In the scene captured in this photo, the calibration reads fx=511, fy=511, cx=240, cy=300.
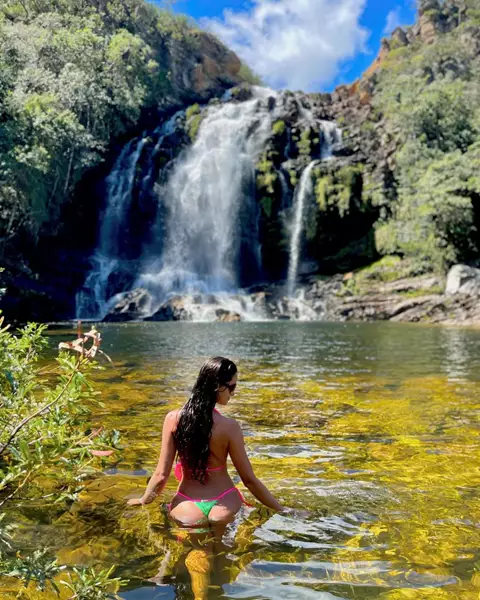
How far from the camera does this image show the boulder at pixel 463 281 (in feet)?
105

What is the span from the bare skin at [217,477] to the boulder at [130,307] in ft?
103

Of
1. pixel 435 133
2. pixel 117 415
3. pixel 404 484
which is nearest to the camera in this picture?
pixel 404 484

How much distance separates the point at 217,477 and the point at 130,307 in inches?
1283

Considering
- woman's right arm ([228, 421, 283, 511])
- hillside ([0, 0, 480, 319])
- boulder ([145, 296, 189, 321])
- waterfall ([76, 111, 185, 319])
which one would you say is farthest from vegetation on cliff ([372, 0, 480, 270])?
woman's right arm ([228, 421, 283, 511])

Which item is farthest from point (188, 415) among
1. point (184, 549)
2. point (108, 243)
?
point (108, 243)

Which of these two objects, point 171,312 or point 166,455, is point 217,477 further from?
point 171,312

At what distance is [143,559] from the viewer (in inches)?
139

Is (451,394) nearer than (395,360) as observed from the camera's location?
Yes

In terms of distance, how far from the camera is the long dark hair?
12.6 feet

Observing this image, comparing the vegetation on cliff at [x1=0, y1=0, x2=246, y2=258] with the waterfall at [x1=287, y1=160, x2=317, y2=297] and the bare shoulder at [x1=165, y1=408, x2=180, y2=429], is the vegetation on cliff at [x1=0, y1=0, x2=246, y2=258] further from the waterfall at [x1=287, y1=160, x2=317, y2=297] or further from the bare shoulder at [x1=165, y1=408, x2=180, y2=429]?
the bare shoulder at [x1=165, y1=408, x2=180, y2=429]

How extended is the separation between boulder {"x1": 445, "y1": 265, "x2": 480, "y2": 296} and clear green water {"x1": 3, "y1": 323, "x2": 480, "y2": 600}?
73.1ft

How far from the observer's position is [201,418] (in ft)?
12.9

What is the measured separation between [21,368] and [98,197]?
42.3 m

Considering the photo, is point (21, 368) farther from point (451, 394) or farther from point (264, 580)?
point (451, 394)
